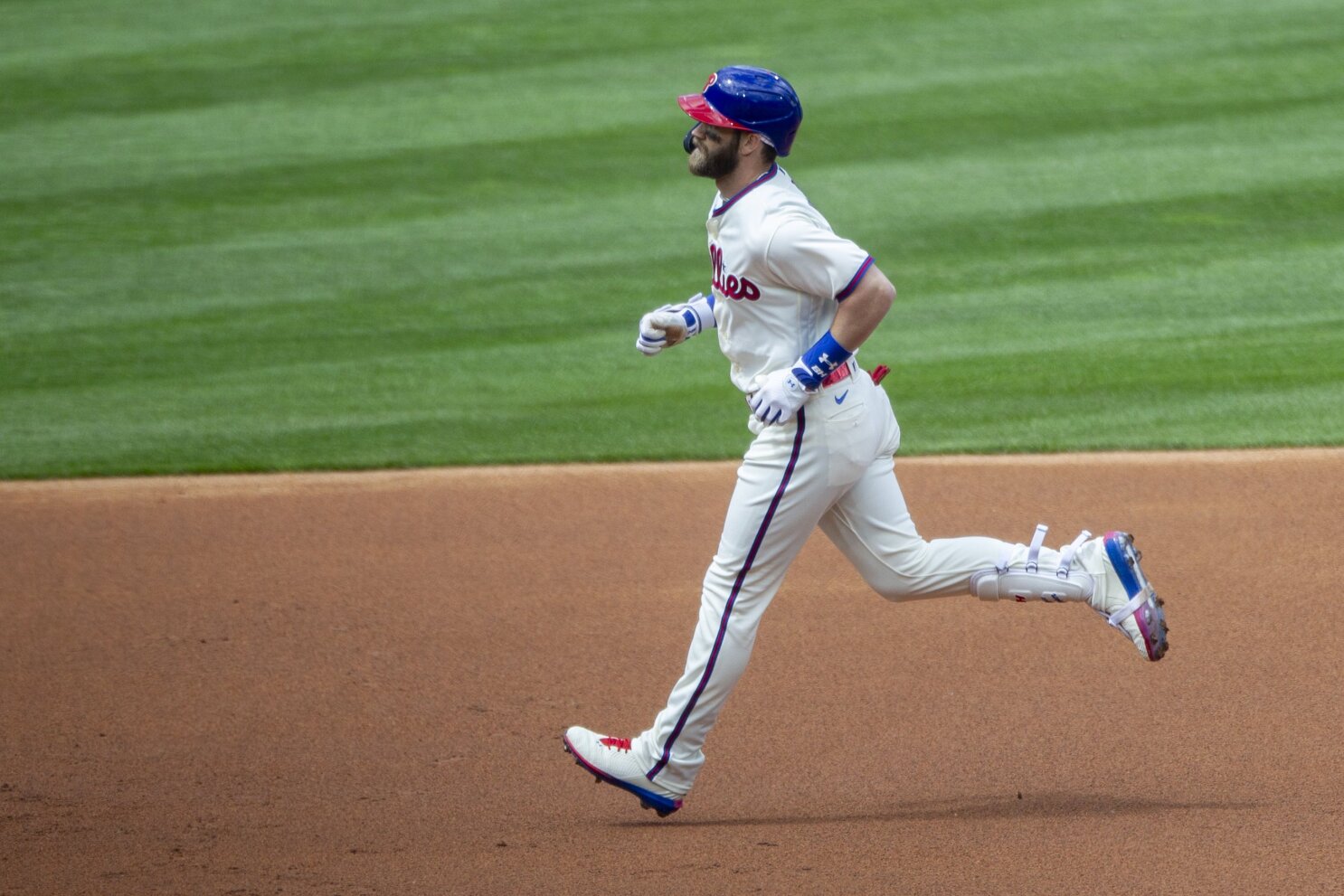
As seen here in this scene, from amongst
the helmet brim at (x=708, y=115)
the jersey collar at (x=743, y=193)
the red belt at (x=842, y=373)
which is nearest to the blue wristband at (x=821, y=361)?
the red belt at (x=842, y=373)

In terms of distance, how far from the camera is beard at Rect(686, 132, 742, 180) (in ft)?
13.7

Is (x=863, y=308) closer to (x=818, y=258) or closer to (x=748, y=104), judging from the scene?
(x=818, y=258)

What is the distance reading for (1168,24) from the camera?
14984 millimetres

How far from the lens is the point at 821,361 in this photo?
404 centimetres

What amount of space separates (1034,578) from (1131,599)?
0.25 meters

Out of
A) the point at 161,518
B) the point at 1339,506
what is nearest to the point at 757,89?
the point at 1339,506

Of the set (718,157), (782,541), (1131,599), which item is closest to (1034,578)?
(1131,599)

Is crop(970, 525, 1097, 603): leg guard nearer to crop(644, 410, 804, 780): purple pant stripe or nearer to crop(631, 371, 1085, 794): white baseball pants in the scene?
crop(631, 371, 1085, 794): white baseball pants

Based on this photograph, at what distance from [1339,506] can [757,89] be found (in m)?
3.70

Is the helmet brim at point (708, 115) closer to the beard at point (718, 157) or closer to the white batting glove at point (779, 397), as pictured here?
the beard at point (718, 157)

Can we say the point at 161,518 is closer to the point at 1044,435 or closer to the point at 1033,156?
the point at 1044,435

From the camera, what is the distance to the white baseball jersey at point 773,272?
13.2ft

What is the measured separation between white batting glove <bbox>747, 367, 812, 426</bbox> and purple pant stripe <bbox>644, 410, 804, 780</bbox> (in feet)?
0.44

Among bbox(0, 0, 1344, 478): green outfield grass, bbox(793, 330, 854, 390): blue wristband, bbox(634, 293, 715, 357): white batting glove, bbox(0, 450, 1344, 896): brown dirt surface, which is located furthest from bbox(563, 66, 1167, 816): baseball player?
bbox(0, 0, 1344, 478): green outfield grass
